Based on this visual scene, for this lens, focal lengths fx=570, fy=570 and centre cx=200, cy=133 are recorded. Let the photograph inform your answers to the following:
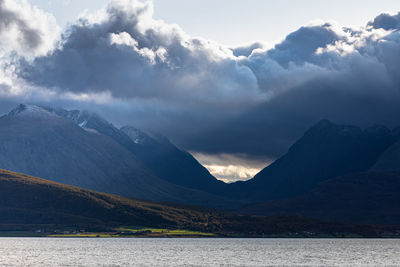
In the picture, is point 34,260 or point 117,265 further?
point 34,260

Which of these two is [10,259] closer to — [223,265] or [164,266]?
[164,266]

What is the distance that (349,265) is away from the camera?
194375mm

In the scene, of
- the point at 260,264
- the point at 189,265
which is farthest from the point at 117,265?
the point at 260,264

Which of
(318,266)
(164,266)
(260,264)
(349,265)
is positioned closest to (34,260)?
(164,266)

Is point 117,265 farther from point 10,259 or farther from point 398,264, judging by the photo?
point 398,264

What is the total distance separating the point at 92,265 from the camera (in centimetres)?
17825

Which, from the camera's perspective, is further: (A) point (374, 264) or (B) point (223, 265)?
(A) point (374, 264)

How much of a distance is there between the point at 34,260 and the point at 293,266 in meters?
87.4

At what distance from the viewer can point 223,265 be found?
614ft

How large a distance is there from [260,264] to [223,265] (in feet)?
48.5

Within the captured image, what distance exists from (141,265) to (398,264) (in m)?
89.6

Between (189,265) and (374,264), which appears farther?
(374,264)

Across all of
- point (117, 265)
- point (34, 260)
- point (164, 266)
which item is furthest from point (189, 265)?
point (34, 260)

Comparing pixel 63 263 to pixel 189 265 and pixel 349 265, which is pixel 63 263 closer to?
pixel 189 265
